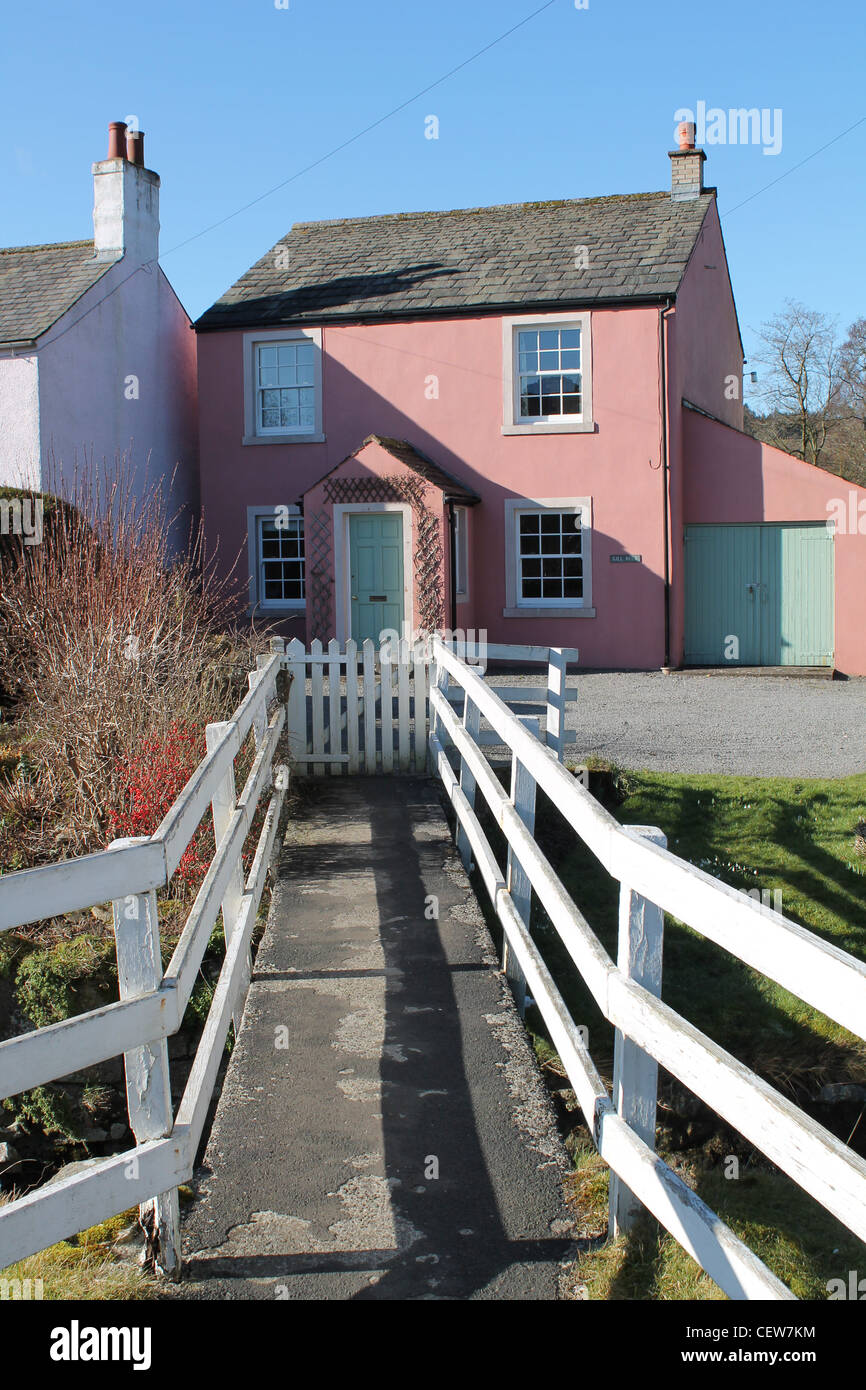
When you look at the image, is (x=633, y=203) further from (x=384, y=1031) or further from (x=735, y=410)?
(x=384, y=1031)

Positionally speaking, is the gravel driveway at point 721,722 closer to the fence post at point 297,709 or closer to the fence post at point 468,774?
the fence post at point 297,709

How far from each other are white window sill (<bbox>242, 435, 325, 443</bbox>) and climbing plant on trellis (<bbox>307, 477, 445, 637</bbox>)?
1.62 m

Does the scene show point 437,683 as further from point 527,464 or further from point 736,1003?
point 527,464

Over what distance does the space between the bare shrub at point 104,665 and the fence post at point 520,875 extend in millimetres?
2753

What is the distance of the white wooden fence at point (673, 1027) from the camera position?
208 centimetres

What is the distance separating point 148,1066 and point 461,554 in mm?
16162

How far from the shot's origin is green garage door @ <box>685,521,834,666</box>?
1862 centimetres

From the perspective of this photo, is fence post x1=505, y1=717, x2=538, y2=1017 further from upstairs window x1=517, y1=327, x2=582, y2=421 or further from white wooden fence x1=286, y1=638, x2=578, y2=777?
upstairs window x1=517, y1=327, x2=582, y2=421

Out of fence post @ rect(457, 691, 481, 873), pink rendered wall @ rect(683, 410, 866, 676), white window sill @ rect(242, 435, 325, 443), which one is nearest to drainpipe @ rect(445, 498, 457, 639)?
white window sill @ rect(242, 435, 325, 443)

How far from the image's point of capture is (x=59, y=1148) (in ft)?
19.6

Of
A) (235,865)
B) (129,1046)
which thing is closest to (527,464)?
(235,865)
